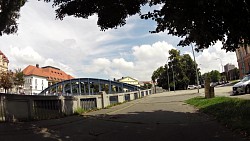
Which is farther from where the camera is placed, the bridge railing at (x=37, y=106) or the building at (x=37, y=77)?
the building at (x=37, y=77)

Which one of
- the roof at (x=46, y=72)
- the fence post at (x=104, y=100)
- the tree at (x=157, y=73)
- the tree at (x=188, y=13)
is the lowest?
the fence post at (x=104, y=100)

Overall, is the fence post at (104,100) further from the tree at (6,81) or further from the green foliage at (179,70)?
the green foliage at (179,70)

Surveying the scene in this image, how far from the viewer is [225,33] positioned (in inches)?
371

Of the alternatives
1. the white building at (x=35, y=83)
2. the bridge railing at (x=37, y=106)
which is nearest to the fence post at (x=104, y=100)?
the bridge railing at (x=37, y=106)

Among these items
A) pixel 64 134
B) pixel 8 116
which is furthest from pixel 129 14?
pixel 8 116

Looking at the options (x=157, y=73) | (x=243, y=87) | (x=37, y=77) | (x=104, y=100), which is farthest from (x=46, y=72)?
(x=243, y=87)

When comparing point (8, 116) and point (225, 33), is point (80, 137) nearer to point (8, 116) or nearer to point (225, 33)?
point (8, 116)

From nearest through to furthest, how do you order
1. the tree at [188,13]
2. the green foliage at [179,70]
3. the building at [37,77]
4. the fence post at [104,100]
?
the tree at [188,13] < the fence post at [104,100] < the green foliage at [179,70] < the building at [37,77]

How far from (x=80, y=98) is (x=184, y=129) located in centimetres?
1269

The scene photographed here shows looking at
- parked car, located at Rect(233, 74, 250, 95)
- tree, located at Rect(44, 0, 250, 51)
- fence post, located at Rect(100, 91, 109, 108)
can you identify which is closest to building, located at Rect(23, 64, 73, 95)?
fence post, located at Rect(100, 91, 109, 108)

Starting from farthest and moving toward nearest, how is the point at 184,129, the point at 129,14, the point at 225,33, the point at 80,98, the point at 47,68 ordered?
1. the point at 47,68
2. the point at 80,98
3. the point at 184,129
4. the point at 225,33
5. the point at 129,14

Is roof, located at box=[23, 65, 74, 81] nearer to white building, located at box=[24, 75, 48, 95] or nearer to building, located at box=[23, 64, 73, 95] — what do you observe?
building, located at box=[23, 64, 73, 95]

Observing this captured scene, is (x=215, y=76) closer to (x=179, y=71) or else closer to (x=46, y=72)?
(x=179, y=71)

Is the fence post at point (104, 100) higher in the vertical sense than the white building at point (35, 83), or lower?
lower
